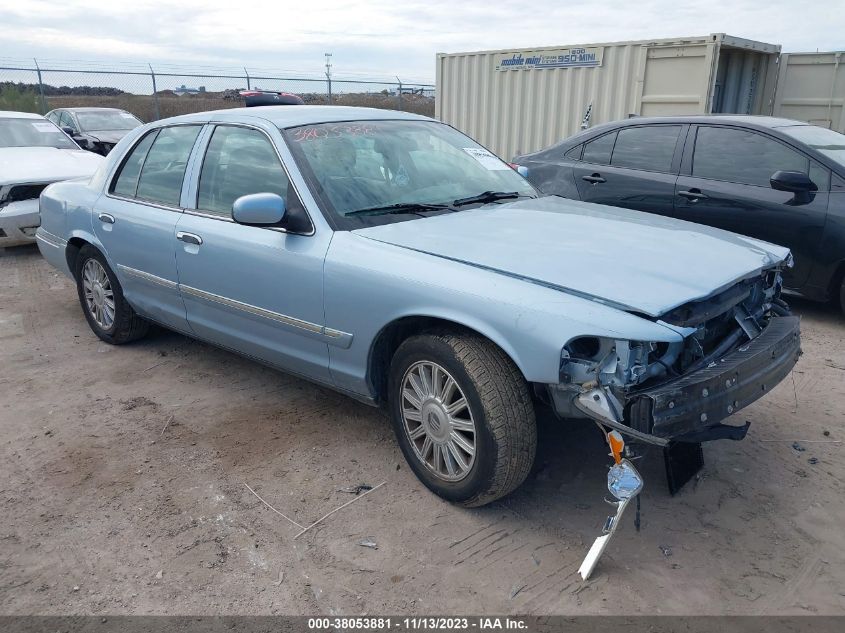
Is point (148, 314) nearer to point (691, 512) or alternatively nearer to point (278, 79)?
point (691, 512)

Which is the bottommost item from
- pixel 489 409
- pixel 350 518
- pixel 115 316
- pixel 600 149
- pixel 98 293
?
pixel 350 518

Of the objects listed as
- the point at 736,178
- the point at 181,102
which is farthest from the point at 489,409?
the point at 181,102

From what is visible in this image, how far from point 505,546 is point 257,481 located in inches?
49.2

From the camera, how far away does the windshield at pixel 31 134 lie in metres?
9.47

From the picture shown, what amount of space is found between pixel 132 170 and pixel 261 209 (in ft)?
6.45

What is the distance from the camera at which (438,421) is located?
10.0 ft

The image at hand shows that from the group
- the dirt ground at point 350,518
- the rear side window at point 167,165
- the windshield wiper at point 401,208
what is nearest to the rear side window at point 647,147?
the dirt ground at point 350,518

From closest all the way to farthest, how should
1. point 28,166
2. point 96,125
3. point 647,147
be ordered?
point 647,147 → point 28,166 → point 96,125

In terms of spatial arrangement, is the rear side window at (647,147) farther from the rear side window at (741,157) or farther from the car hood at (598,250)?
the car hood at (598,250)

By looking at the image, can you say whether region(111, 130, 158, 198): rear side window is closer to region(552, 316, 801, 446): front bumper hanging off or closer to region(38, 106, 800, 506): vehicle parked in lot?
region(38, 106, 800, 506): vehicle parked in lot

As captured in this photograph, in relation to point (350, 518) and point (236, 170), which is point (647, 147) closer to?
point (236, 170)

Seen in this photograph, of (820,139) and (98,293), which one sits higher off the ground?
(820,139)

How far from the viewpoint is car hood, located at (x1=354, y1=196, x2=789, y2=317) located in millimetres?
2666

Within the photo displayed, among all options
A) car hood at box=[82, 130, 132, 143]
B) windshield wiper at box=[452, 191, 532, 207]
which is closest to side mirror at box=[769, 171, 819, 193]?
windshield wiper at box=[452, 191, 532, 207]
